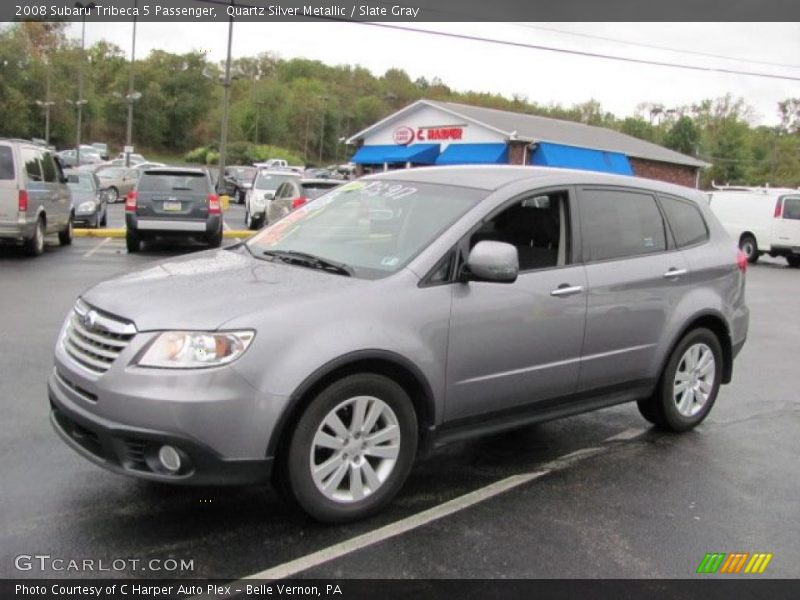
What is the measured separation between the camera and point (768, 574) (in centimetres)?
357

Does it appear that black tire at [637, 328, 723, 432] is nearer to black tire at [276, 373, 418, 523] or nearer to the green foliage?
black tire at [276, 373, 418, 523]

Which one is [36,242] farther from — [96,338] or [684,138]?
[684,138]

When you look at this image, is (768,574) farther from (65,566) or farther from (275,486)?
(65,566)

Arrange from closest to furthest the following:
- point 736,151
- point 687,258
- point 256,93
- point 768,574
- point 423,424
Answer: point 768,574
point 423,424
point 687,258
point 736,151
point 256,93

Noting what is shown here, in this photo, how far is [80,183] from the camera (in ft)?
65.7

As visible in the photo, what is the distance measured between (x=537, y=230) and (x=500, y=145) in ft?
90.7

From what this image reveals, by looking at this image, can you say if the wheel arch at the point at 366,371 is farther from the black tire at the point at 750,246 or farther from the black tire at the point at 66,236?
the black tire at the point at 750,246

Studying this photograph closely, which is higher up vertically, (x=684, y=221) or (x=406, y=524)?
(x=684, y=221)

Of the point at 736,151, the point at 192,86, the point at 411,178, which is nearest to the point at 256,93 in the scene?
the point at 192,86

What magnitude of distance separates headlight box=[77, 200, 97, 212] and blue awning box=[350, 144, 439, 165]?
17.8 m

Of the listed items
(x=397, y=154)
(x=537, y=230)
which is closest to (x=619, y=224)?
(x=537, y=230)

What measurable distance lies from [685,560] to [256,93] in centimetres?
10423

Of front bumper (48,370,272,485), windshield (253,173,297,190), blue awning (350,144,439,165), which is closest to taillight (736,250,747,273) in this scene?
front bumper (48,370,272,485)

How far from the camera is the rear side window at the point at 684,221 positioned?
18.0ft
